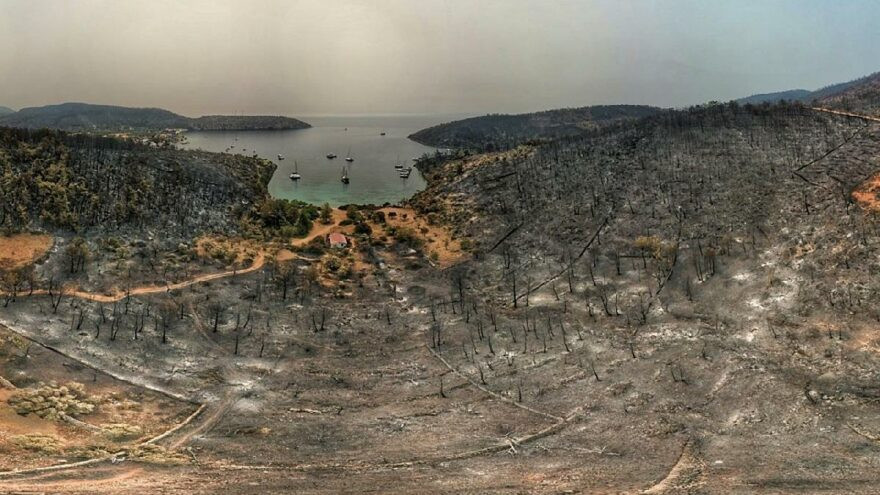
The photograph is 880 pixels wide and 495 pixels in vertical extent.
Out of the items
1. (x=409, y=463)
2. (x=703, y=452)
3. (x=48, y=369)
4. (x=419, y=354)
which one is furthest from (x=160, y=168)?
(x=703, y=452)

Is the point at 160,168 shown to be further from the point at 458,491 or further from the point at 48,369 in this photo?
the point at 458,491

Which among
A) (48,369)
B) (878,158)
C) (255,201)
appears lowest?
(48,369)

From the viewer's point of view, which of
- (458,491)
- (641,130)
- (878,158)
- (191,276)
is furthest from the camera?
(641,130)

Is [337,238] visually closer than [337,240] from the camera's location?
No

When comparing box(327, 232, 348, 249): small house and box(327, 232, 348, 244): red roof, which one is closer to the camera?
box(327, 232, 348, 249): small house

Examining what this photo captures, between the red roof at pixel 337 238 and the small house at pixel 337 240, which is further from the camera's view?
the red roof at pixel 337 238

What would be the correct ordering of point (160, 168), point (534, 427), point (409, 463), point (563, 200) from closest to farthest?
point (409, 463) → point (534, 427) → point (563, 200) → point (160, 168)

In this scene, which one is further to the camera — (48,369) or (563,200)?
(563,200)

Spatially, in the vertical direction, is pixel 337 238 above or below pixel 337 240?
above
